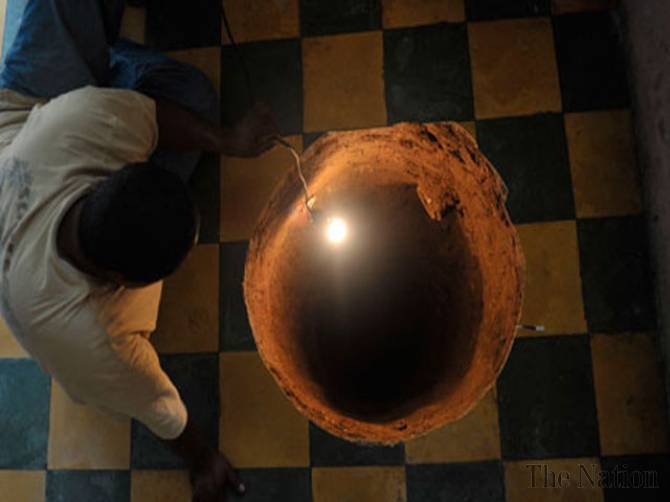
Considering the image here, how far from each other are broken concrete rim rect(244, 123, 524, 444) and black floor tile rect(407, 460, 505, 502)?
0.21 m

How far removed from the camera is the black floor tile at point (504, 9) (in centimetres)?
155

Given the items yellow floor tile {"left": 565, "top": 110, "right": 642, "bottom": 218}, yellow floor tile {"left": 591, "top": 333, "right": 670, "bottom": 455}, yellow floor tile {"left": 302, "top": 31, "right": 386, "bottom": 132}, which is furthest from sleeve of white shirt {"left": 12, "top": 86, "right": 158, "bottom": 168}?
yellow floor tile {"left": 591, "top": 333, "right": 670, "bottom": 455}

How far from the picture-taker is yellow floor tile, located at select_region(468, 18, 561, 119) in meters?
1.53

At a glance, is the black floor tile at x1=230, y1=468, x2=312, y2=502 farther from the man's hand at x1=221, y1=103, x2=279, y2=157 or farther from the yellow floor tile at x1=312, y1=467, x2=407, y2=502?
the man's hand at x1=221, y1=103, x2=279, y2=157

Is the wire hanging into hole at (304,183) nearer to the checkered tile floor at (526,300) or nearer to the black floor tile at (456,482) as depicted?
the checkered tile floor at (526,300)

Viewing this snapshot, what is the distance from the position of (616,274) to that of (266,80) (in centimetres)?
107

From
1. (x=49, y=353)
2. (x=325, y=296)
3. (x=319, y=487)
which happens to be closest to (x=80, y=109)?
(x=49, y=353)

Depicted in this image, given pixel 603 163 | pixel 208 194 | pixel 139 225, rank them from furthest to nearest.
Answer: pixel 208 194, pixel 603 163, pixel 139 225

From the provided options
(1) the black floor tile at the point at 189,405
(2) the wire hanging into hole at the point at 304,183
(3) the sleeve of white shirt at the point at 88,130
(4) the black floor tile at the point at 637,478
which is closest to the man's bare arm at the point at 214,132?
(3) the sleeve of white shirt at the point at 88,130

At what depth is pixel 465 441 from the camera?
1.43 metres

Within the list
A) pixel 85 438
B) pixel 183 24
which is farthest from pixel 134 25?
pixel 85 438

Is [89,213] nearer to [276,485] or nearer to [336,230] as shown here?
[336,230]

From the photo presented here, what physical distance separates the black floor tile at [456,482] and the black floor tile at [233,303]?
21.1 inches

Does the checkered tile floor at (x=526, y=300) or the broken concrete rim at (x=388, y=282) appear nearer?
the broken concrete rim at (x=388, y=282)
